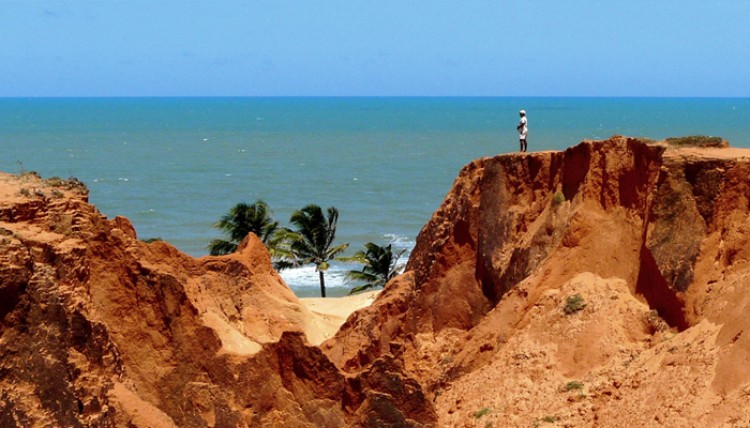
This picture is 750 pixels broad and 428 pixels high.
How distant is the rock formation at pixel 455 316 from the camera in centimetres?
1819

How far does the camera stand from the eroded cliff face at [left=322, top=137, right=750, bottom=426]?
77.6 feet

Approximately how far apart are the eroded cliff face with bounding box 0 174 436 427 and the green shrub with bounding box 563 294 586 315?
17.1ft

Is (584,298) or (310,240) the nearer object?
(584,298)

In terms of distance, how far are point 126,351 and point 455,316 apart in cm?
1194

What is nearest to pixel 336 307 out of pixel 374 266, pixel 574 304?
pixel 374 266

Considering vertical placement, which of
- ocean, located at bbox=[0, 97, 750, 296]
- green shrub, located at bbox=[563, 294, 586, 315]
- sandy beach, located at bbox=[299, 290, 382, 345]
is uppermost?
green shrub, located at bbox=[563, 294, 586, 315]

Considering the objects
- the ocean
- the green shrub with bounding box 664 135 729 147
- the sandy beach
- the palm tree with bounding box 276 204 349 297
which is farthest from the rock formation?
the ocean

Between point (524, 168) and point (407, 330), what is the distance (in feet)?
19.3

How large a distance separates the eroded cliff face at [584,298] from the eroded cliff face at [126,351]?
2.07 meters

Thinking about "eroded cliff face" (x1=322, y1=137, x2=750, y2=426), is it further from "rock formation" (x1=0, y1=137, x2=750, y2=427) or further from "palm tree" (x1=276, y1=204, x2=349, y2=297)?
"palm tree" (x1=276, y1=204, x2=349, y2=297)

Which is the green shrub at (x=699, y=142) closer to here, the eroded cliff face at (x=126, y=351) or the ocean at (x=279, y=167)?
the eroded cliff face at (x=126, y=351)

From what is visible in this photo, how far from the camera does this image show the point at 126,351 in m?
21.1

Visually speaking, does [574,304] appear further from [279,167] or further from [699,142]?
[279,167]

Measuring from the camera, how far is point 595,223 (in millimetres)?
28719
